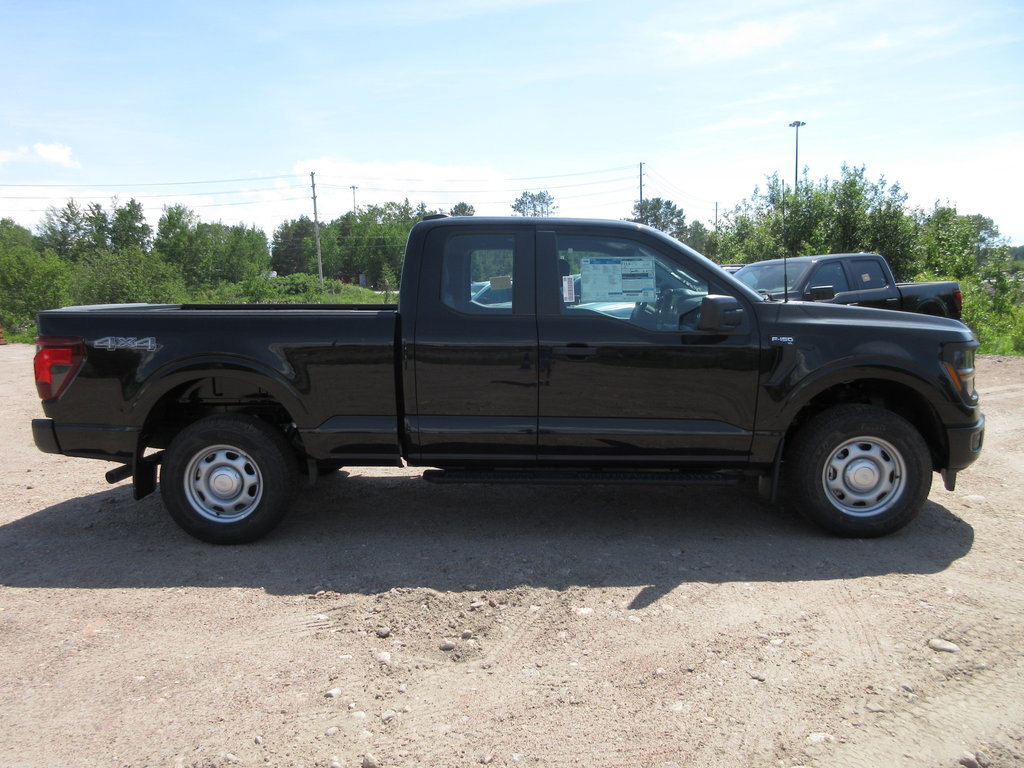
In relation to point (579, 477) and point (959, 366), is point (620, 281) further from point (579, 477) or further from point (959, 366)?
point (959, 366)

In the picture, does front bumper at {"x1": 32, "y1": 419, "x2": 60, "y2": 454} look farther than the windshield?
No

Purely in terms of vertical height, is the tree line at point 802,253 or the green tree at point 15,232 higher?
the green tree at point 15,232

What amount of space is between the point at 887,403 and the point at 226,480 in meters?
4.45

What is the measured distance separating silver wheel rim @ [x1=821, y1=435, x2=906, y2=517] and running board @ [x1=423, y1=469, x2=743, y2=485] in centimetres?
58

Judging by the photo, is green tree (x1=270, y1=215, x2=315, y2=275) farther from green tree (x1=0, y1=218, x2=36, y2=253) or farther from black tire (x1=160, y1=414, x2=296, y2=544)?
black tire (x1=160, y1=414, x2=296, y2=544)

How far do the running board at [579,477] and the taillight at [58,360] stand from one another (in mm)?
2350

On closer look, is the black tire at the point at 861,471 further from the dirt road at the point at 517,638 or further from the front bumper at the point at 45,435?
the front bumper at the point at 45,435

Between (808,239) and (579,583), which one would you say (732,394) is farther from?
(808,239)

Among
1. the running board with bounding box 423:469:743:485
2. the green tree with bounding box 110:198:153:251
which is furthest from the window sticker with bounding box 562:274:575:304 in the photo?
the green tree with bounding box 110:198:153:251

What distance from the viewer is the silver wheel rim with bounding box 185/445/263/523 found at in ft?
15.7

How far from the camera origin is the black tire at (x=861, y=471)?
466 centimetres

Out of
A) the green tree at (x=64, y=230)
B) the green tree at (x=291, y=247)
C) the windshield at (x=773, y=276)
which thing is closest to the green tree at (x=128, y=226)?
the green tree at (x=64, y=230)

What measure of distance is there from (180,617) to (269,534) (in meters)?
1.14

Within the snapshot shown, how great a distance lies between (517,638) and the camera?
3.55m
